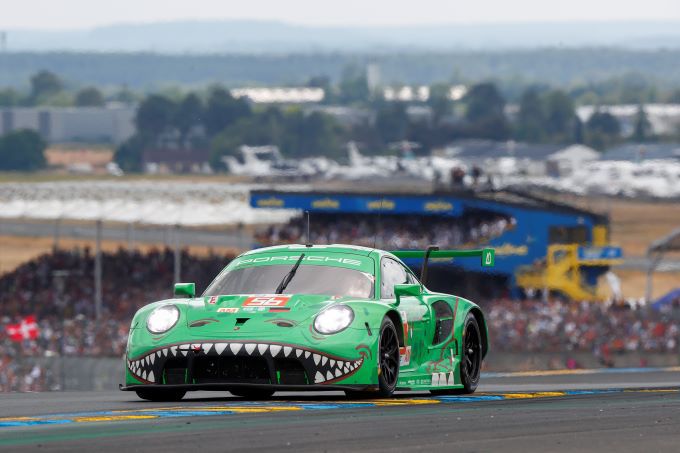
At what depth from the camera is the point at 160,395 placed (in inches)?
478

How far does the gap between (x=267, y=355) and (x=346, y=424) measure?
5.86 feet

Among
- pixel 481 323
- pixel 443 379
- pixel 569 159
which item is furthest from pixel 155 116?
pixel 443 379

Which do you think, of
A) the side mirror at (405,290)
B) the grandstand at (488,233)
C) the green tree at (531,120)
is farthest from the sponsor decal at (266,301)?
the green tree at (531,120)

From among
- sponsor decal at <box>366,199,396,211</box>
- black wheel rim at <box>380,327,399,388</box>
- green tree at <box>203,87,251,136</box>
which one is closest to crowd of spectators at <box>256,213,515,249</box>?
sponsor decal at <box>366,199,396,211</box>

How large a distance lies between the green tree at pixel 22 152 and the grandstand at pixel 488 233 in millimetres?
94586

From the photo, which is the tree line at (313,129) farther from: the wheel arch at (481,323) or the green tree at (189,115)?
the wheel arch at (481,323)

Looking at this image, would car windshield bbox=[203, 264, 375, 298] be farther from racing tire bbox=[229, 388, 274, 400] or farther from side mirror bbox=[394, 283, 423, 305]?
racing tire bbox=[229, 388, 274, 400]

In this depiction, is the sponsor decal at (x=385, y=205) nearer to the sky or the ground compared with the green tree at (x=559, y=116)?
nearer to the ground

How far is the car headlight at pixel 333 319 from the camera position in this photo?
11586mm

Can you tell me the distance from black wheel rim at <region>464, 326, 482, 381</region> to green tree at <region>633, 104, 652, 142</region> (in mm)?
162629

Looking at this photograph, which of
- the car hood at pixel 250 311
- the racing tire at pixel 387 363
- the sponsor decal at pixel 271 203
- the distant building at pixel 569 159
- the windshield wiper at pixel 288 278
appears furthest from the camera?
the distant building at pixel 569 159

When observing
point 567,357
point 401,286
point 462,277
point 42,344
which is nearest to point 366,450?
point 401,286

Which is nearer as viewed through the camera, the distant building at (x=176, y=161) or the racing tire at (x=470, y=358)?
the racing tire at (x=470, y=358)

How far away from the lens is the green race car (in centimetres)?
1145
